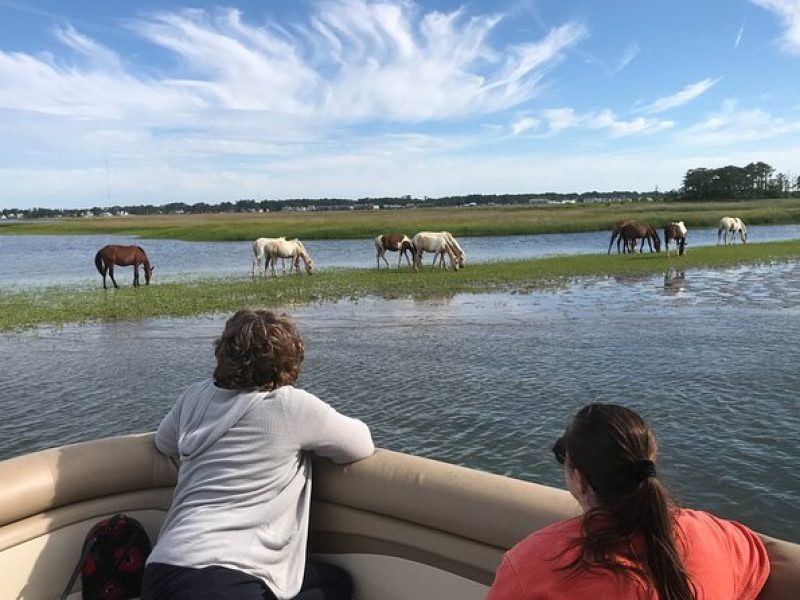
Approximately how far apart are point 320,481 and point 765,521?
3.81m

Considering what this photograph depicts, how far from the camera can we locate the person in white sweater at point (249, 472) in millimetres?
2893

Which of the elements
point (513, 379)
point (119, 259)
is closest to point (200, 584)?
point (513, 379)

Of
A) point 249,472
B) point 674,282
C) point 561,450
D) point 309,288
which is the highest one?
point 561,450

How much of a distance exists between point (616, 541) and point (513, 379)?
792cm

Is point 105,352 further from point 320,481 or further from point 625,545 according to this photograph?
point 625,545

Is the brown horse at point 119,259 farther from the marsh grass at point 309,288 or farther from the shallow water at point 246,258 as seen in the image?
the shallow water at point 246,258

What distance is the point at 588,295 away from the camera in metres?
18.1

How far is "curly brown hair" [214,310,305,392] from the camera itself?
317cm

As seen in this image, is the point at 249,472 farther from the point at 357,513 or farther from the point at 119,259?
the point at 119,259

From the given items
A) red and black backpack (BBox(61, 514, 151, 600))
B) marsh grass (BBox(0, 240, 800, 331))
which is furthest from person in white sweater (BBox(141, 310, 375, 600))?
marsh grass (BBox(0, 240, 800, 331))

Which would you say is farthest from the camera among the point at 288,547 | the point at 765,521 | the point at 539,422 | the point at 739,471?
the point at 539,422

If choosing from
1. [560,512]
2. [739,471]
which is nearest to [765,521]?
[739,471]

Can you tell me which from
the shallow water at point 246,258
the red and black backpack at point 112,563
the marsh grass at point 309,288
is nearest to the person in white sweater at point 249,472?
the red and black backpack at point 112,563

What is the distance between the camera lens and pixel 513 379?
9.83 meters
